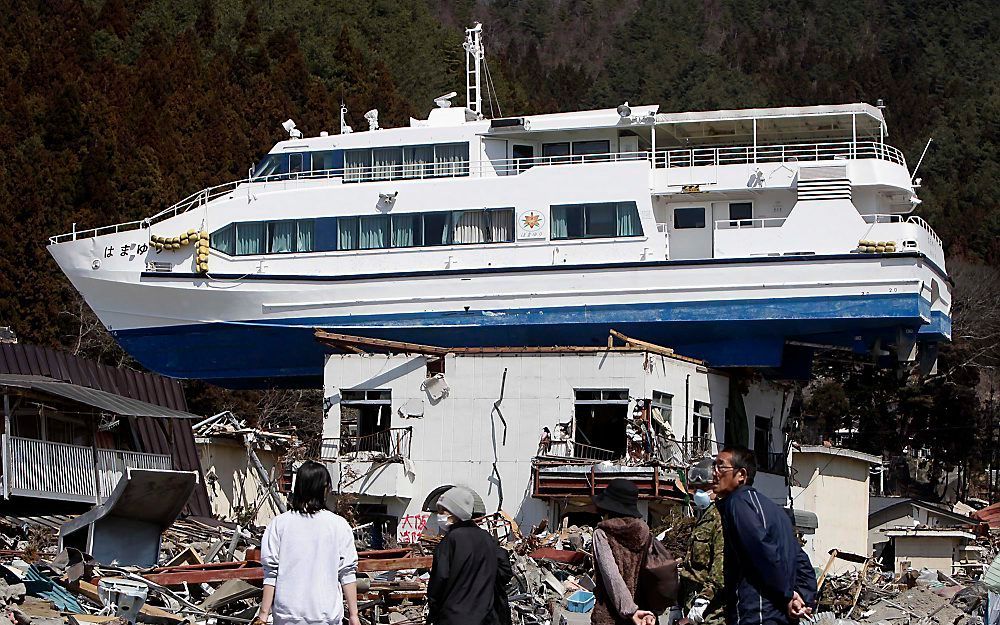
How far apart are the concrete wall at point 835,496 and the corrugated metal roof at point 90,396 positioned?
47.0 feet

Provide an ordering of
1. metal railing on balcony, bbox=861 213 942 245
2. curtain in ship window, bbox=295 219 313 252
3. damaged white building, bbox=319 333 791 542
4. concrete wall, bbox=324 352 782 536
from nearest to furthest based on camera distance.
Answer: damaged white building, bbox=319 333 791 542, concrete wall, bbox=324 352 782 536, metal railing on balcony, bbox=861 213 942 245, curtain in ship window, bbox=295 219 313 252

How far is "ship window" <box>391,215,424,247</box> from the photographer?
33.4 meters

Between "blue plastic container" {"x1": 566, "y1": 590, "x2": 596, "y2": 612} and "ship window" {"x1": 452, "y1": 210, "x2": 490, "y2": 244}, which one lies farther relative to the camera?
"ship window" {"x1": 452, "y1": 210, "x2": 490, "y2": 244}

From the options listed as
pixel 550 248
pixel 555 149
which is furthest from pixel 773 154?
pixel 550 248

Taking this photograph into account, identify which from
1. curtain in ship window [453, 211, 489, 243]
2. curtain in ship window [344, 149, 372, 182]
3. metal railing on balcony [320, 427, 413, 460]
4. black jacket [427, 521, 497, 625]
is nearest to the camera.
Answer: black jacket [427, 521, 497, 625]

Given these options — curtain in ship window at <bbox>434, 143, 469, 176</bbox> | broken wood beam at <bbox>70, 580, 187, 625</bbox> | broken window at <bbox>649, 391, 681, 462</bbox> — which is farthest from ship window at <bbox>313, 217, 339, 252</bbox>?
broken wood beam at <bbox>70, 580, 187, 625</bbox>

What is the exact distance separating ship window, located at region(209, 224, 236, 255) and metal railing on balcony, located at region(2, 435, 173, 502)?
30.7ft

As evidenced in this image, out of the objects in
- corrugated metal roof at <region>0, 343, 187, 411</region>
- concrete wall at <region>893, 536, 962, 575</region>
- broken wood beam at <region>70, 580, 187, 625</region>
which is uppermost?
→ corrugated metal roof at <region>0, 343, 187, 411</region>

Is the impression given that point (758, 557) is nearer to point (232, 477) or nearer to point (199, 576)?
point (199, 576)

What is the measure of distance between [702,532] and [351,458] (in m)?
18.9

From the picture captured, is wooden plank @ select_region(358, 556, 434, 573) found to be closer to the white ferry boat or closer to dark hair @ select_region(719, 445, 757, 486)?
dark hair @ select_region(719, 445, 757, 486)

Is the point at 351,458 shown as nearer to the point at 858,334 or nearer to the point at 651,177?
the point at 651,177

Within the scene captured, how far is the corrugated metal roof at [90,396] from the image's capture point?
22.4m

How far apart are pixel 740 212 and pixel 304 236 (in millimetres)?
9089
